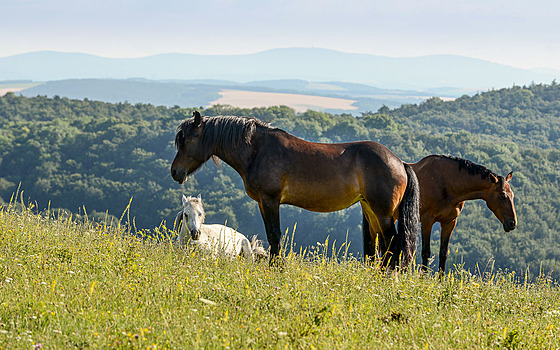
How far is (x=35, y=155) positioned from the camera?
66.4 meters

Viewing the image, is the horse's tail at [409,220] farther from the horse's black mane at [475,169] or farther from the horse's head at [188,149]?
the horse's head at [188,149]

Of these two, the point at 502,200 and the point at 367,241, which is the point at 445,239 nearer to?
the point at 502,200

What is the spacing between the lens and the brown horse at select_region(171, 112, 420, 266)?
604 cm

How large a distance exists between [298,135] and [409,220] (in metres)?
65.0

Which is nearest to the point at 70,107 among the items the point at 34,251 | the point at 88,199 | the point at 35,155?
the point at 35,155

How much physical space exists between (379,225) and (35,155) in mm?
67719

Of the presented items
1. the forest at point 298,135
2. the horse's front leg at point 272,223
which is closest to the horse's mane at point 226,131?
the horse's front leg at point 272,223

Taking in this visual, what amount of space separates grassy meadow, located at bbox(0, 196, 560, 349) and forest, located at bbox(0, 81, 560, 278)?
40944mm

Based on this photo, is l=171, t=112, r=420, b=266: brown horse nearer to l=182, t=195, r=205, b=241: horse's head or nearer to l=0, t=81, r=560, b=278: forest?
l=182, t=195, r=205, b=241: horse's head

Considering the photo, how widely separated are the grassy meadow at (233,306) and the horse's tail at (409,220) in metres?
0.69

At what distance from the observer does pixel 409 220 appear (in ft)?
21.2

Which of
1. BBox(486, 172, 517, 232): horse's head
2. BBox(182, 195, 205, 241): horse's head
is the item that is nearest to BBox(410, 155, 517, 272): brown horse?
BBox(486, 172, 517, 232): horse's head

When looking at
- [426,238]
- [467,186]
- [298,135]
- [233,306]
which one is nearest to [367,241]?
[426,238]

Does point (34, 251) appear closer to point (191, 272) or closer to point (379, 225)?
point (191, 272)
